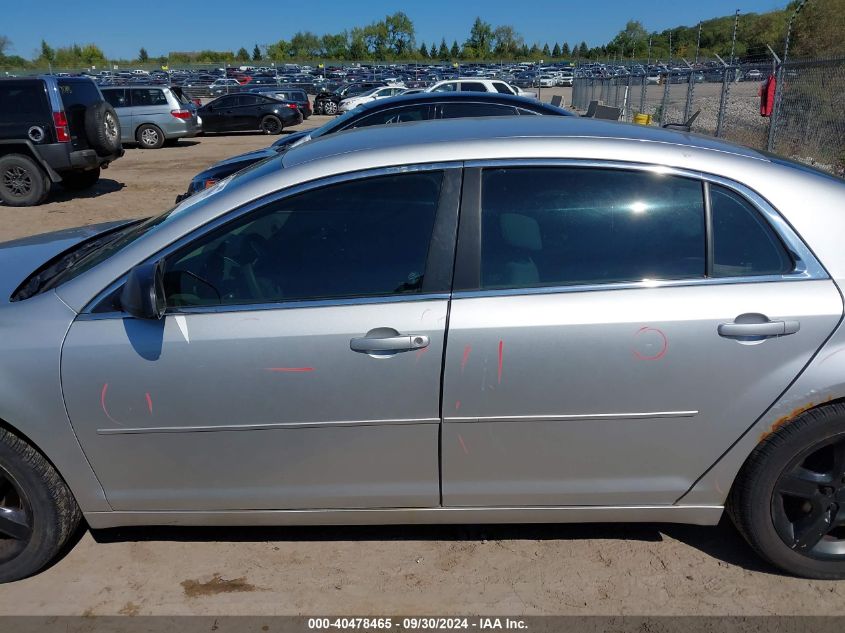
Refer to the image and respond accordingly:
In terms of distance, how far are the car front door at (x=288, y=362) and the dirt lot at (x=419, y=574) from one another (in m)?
0.35

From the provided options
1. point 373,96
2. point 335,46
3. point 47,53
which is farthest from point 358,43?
point 373,96

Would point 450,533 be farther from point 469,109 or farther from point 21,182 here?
point 21,182

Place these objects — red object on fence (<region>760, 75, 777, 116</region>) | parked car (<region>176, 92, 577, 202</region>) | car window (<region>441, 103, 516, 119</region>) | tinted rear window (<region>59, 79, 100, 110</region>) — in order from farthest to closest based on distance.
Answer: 1. red object on fence (<region>760, 75, 777, 116</region>)
2. tinted rear window (<region>59, 79, 100, 110</region>)
3. car window (<region>441, 103, 516, 119</region>)
4. parked car (<region>176, 92, 577, 202</region>)

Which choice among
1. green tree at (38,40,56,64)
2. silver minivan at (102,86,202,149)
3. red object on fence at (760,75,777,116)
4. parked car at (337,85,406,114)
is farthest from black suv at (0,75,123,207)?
green tree at (38,40,56,64)

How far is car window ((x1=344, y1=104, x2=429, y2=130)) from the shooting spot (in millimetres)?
8406

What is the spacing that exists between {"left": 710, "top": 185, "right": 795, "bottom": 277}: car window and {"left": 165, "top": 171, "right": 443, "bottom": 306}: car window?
3.37ft

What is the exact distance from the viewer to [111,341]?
2.38 metres

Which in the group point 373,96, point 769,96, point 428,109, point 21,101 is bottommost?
point 373,96

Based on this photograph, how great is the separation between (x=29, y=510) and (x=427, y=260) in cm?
185

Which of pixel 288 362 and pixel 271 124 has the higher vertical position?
pixel 288 362

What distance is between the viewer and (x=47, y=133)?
988 centimetres

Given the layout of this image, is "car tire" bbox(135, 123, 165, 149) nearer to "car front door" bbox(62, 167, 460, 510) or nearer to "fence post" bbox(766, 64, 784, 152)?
"fence post" bbox(766, 64, 784, 152)

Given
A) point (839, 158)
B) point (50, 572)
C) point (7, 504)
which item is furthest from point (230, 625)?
point (839, 158)

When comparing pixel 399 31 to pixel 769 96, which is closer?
pixel 769 96
